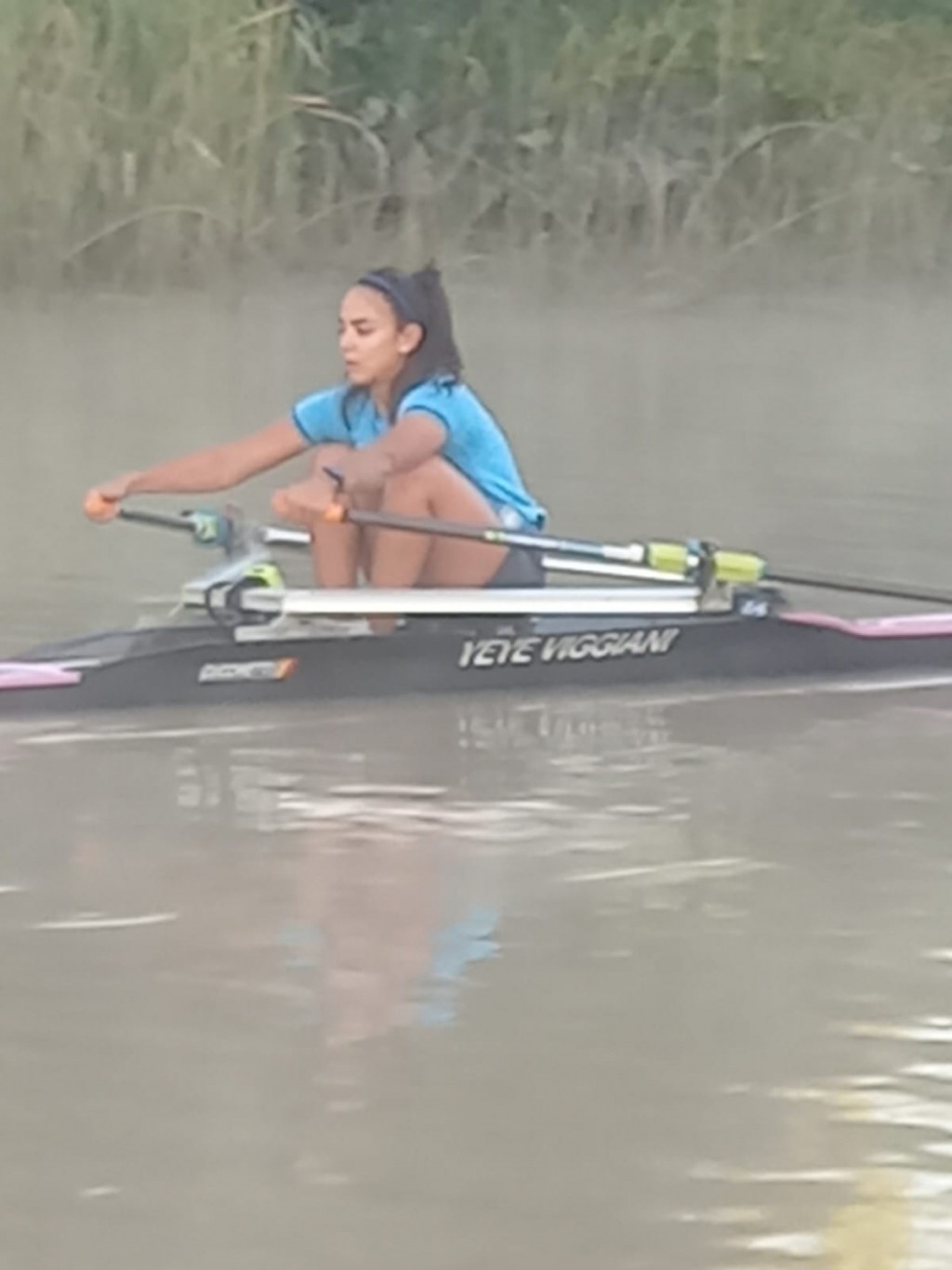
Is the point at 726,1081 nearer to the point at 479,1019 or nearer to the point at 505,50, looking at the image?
the point at 479,1019

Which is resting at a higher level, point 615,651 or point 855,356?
point 855,356

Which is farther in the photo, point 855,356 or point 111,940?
point 855,356

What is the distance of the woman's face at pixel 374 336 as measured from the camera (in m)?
5.38

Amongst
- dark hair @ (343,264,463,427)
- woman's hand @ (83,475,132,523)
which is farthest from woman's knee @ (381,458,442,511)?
woman's hand @ (83,475,132,523)

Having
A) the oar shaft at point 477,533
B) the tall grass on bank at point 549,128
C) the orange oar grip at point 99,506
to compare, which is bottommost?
the oar shaft at point 477,533

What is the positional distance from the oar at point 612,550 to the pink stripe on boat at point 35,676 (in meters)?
0.57

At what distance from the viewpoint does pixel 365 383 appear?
5449 mm

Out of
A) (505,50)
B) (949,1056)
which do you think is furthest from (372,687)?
(505,50)

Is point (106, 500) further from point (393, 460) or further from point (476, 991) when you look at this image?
point (476, 991)

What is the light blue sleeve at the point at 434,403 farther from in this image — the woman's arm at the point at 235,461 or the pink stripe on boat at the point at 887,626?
the pink stripe on boat at the point at 887,626

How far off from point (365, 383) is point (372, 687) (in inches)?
23.0

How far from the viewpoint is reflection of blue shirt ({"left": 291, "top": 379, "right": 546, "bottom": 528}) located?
5402 mm

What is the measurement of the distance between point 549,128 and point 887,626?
31.0ft

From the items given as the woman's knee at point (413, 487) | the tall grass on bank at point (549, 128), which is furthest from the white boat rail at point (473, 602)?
the tall grass on bank at point (549, 128)
